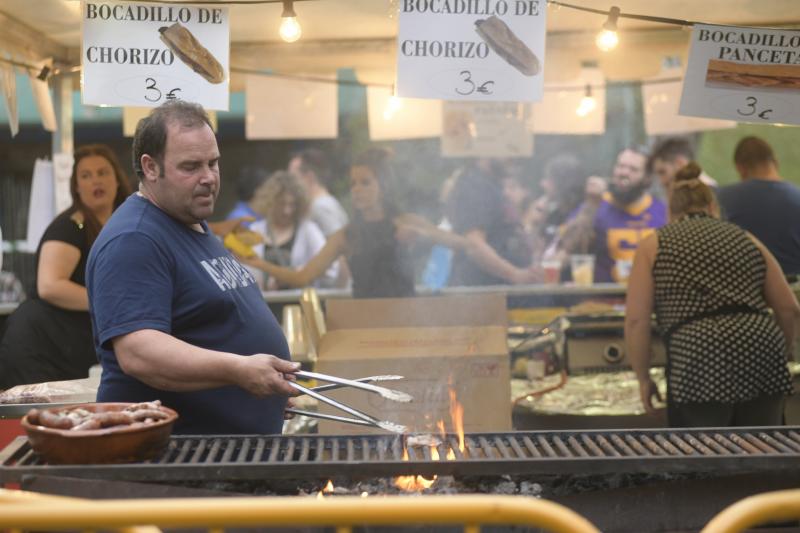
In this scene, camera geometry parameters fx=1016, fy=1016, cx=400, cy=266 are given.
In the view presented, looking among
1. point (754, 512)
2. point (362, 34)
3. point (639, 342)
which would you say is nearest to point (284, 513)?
point (754, 512)

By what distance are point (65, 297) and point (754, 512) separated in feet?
12.9

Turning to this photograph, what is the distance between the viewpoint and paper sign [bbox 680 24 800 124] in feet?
14.5

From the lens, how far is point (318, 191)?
1009 cm

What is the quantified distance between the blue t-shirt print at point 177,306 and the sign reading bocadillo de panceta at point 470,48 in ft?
4.18

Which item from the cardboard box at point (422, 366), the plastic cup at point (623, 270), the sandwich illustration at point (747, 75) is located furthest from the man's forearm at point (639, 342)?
the plastic cup at point (623, 270)

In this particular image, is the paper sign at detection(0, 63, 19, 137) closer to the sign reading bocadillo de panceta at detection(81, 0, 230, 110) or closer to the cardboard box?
the sign reading bocadillo de panceta at detection(81, 0, 230, 110)

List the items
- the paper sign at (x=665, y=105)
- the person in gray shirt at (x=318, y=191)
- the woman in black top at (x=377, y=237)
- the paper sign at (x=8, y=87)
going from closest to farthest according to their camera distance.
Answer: the paper sign at (x=8, y=87) → the woman in black top at (x=377, y=237) → the paper sign at (x=665, y=105) → the person in gray shirt at (x=318, y=191)

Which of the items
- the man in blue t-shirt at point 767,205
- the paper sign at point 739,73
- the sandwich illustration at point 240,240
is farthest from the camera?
the sandwich illustration at point 240,240

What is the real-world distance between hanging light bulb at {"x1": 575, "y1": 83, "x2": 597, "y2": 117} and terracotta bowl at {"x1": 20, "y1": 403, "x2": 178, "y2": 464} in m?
5.67

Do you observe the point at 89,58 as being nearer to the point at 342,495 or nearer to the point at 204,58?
the point at 204,58

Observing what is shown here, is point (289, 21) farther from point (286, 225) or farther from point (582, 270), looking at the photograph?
point (286, 225)

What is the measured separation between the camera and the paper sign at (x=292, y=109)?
7367 millimetres

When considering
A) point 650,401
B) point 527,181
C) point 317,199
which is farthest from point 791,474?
point 527,181

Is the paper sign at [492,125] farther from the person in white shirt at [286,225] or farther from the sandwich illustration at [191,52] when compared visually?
the sandwich illustration at [191,52]
